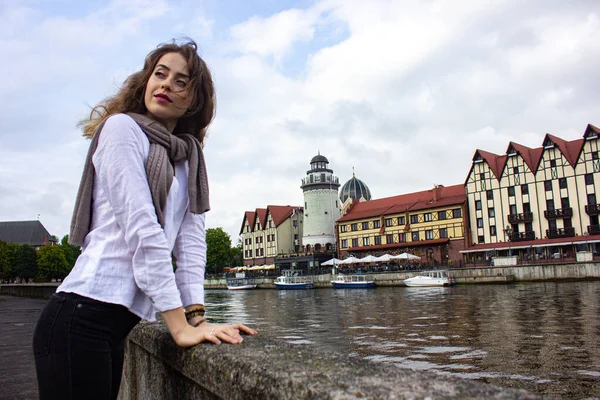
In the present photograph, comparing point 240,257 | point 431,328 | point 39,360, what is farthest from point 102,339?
point 240,257

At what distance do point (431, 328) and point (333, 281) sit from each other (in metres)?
37.3

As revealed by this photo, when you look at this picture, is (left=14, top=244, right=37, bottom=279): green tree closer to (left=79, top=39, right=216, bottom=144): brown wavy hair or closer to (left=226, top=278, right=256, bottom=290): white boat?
(left=226, top=278, right=256, bottom=290): white boat

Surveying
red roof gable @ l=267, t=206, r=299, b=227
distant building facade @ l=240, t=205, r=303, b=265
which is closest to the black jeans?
distant building facade @ l=240, t=205, r=303, b=265

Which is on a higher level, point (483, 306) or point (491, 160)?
point (491, 160)

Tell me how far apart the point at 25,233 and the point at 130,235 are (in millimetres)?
140365

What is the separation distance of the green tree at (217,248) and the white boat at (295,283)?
1126 inches

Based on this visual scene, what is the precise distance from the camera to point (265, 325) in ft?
63.9

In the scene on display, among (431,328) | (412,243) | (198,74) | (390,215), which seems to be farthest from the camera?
(390,215)

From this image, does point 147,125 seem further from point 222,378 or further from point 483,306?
point 483,306

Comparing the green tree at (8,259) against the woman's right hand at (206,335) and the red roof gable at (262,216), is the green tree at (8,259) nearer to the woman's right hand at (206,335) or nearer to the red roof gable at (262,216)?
the red roof gable at (262,216)

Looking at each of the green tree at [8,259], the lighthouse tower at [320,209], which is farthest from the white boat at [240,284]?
the green tree at [8,259]

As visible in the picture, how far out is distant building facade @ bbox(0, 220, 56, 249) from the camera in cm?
12350

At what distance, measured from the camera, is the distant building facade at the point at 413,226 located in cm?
5641

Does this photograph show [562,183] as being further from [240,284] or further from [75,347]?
[75,347]
